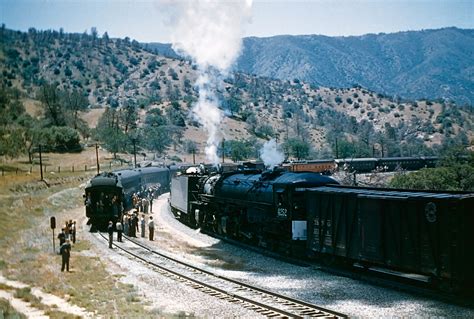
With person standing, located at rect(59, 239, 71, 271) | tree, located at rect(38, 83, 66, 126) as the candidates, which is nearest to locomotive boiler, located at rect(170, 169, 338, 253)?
person standing, located at rect(59, 239, 71, 271)

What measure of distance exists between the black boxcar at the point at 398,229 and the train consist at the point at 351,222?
0.09ft

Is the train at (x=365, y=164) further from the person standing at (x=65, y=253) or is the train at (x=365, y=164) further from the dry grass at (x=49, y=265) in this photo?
the person standing at (x=65, y=253)

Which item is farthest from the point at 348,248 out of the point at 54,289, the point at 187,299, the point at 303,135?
the point at 303,135

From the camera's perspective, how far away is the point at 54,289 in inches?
793

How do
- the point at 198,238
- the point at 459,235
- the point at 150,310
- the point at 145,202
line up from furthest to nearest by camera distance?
1. the point at 145,202
2. the point at 198,238
3. the point at 150,310
4. the point at 459,235

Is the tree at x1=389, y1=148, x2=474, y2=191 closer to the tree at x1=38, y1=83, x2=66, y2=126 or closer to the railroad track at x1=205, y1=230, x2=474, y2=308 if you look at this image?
the railroad track at x1=205, y1=230, x2=474, y2=308

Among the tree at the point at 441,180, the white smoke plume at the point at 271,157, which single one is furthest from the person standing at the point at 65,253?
the tree at the point at 441,180

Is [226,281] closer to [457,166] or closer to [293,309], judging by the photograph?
[293,309]

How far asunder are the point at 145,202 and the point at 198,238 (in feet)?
44.1

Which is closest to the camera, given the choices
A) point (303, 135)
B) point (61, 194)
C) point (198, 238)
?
point (198, 238)

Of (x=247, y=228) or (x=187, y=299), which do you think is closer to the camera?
(x=187, y=299)

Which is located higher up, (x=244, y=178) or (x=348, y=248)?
(x=244, y=178)

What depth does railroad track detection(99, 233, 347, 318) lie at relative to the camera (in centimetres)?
1612

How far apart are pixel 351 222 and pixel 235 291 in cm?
490
